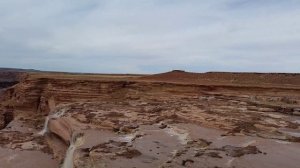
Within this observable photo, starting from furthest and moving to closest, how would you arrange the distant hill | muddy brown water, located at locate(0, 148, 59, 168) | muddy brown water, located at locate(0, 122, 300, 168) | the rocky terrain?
the distant hill
muddy brown water, located at locate(0, 148, 59, 168)
the rocky terrain
muddy brown water, located at locate(0, 122, 300, 168)

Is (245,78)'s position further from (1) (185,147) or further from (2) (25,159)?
(1) (185,147)

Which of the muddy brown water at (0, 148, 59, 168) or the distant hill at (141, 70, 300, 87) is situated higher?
the distant hill at (141, 70, 300, 87)

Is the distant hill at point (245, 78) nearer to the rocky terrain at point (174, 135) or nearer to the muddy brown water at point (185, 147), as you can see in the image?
the rocky terrain at point (174, 135)

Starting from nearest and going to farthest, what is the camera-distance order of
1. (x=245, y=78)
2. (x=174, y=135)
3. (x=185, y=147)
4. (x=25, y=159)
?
(x=185, y=147) < (x=174, y=135) < (x=25, y=159) < (x=245, y=78)

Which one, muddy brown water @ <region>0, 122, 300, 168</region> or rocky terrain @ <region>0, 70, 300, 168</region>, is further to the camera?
rocky terrain @ <region>0, 70, 300, 168</region>

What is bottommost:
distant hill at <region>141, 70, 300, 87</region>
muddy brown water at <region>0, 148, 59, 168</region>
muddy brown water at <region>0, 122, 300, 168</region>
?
muddy brown water at <region>0, 148, 59, 168</region>

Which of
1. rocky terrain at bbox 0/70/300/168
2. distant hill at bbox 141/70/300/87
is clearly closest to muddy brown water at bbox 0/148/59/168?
rocky terrain at bbox 0/70/300/168

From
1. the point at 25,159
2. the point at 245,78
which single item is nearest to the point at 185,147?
the point at 25,159

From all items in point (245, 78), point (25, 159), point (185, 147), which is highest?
point (245, 78)

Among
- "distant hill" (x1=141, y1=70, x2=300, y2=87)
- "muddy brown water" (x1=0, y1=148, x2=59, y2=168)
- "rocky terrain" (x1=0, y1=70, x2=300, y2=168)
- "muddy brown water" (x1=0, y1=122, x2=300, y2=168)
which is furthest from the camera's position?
"distant hill" (x1=141, y1=70, x2=300, y2=87)

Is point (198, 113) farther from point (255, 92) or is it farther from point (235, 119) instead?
point (255, 92)

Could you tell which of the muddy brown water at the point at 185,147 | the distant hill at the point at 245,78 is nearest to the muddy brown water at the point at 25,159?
the muddy brown water at the point at 185,147

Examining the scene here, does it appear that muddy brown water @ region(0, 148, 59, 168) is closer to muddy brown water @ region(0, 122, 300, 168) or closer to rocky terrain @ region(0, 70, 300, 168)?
rocky terrain @ region(0, 70, 300, 168)

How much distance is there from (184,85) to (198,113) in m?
8.62
